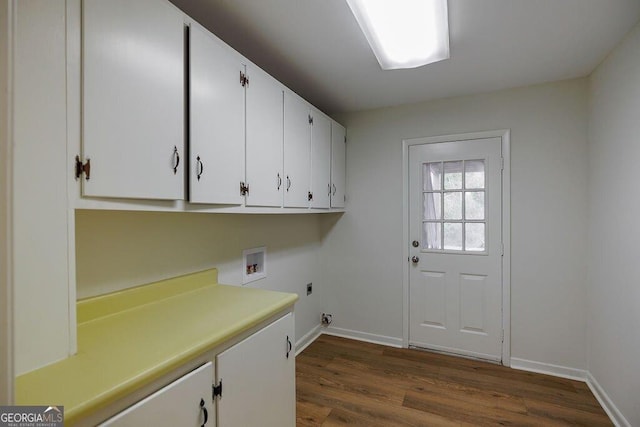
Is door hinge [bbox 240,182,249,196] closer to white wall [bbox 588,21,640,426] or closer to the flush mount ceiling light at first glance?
the flush mount ceiling light

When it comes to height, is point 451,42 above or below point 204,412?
above

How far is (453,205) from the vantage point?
2.75 m

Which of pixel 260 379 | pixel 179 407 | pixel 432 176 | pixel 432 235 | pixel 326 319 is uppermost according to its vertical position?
pixel 432 176

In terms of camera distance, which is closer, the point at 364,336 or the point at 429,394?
Answer: the point at 429,394

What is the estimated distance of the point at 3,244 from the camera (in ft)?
2.02

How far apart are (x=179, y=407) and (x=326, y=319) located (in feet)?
7.92

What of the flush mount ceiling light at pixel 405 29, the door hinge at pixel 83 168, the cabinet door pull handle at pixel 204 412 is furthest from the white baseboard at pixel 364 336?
the door hinge at pixel 83 168

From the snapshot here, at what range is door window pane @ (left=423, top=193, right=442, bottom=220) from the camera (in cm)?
280

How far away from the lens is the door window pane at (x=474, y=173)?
8.75 ft

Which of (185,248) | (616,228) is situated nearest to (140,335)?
(185,248)

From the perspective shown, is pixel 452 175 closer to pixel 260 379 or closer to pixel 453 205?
pixel 453 205

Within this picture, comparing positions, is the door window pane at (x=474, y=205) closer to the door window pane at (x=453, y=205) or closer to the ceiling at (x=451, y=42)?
the door window pane at (x=453, y=205)

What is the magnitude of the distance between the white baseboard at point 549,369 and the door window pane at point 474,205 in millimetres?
1250

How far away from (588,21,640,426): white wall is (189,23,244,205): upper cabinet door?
2.21 meters
